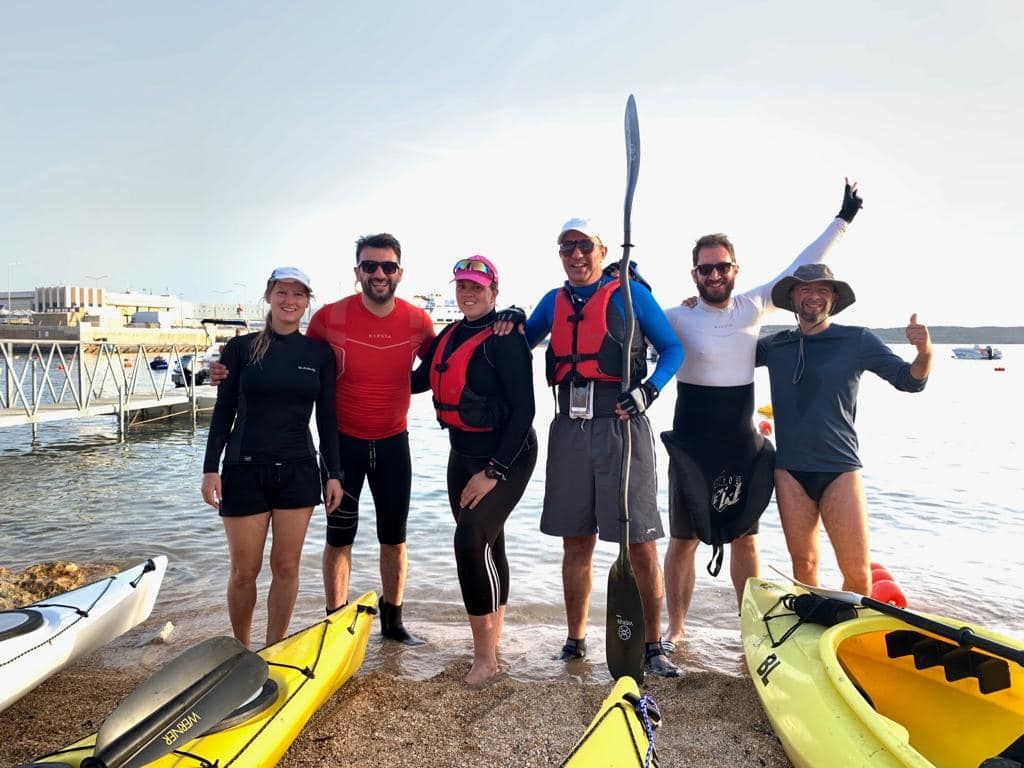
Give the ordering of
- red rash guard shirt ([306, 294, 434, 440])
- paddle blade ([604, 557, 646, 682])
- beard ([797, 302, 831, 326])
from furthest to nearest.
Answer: red rash guard shirt ([306, 294, 434, 440]) < beard ([797, 302, 831, 326]) < paddle blade ([604, 557, 646, 682])

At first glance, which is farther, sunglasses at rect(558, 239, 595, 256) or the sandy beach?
sunglasses at rect(558, 239, 595, 256)

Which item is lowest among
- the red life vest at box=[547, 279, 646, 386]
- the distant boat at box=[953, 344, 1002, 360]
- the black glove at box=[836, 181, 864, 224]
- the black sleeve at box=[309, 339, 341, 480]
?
the distant boat at box=[953, 344, 1002, 360]

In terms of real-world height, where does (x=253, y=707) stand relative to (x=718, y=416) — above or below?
below

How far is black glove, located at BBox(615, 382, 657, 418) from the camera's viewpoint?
340 cm

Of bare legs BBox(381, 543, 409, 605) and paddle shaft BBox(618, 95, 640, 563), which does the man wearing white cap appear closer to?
paddle shaft BBox(618, 95, 640, 563)

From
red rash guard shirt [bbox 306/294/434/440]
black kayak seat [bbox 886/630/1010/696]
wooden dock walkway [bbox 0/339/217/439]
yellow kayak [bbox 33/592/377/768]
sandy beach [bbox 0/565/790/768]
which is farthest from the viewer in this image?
wooden dock walkway [bbox 0/339/217/439]

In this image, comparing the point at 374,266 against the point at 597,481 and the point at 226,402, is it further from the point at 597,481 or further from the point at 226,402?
the point at 597,481

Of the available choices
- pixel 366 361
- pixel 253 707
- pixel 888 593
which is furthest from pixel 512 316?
pixel 888 593

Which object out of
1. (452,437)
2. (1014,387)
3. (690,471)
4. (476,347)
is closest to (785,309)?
(690,471)

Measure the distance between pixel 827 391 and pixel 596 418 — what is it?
50.4 inches

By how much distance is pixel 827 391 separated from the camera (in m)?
3.58

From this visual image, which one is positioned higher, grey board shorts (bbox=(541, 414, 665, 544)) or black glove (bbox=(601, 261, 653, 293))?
black glove (bbox=(601, 261, 653, 293))

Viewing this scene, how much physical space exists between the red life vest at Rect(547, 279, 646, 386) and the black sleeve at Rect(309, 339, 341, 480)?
1278mm

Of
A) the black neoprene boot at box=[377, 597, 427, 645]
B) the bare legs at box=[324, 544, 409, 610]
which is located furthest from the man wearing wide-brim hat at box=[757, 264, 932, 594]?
the black neoprene boot at box=[377, 597, 427, 645]
